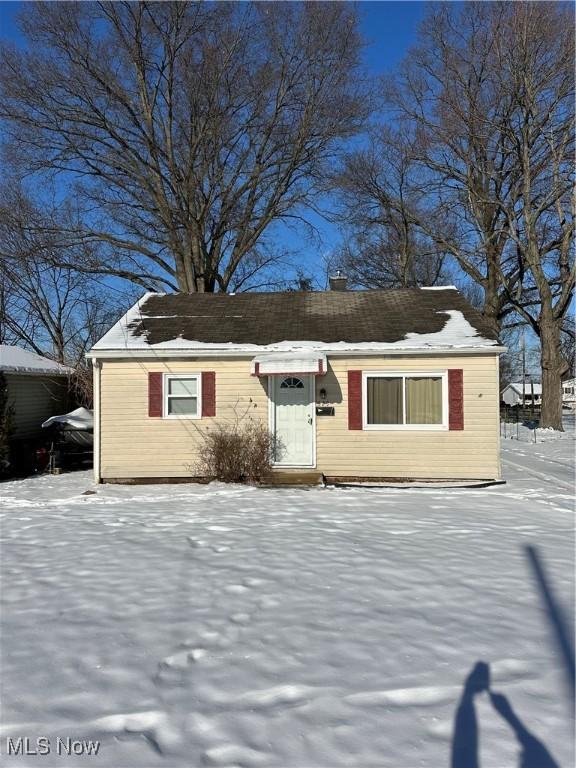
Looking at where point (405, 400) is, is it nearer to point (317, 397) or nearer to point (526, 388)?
point (317, 397)

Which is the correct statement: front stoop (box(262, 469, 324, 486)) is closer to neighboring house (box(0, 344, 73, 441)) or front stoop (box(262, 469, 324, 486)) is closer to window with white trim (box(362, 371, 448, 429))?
window with white trim (box(362, 371, 448, 429))

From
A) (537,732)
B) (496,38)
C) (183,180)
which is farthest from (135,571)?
(496,38)

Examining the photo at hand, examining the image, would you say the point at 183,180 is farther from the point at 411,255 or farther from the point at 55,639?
the point at 55,639

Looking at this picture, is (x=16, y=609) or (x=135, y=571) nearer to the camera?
(x=16, y=609)

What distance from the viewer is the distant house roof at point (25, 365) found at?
12762 mm

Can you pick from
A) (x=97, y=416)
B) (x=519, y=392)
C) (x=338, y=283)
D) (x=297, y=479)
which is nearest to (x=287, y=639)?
(x=297, y=479)

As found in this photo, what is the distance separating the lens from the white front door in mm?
10273

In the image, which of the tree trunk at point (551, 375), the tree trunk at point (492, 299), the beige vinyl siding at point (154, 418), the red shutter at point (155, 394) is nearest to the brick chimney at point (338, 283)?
the beige vinyl siding at point (154, 418)

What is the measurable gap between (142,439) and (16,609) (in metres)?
6.32

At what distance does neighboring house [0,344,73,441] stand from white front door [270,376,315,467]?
6482 millimetres

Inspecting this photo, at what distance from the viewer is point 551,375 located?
1992 centimetres

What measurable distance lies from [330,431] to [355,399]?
812 millimetres

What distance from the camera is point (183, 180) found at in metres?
19.8

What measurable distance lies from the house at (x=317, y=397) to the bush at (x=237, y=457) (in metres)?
0.33
